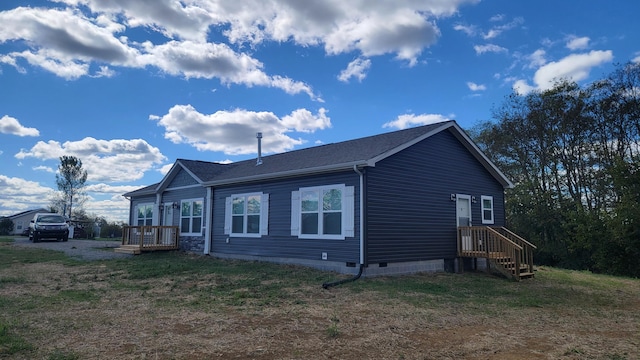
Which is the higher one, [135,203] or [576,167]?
[576,167]

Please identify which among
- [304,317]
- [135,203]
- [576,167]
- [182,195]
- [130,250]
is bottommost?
[304,317]

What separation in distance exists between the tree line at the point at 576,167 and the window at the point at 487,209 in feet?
16.6

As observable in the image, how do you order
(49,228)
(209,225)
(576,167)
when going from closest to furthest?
(209,225), (576,167), (49,228)

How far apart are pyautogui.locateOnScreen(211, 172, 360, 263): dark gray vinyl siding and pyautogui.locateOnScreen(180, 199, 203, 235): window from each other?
121 cm

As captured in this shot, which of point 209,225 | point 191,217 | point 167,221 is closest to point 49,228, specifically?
point 167,221

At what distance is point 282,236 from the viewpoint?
1291 cm

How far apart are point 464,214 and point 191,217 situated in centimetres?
1051

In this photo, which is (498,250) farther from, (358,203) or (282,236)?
(282,236)

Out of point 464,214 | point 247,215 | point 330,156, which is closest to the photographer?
point 330,156

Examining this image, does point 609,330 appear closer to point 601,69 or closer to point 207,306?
point 207,306

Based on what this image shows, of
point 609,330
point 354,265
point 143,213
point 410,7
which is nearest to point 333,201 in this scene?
point 354,265

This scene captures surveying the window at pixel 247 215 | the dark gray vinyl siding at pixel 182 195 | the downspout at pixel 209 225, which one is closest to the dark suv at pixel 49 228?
the dark gray vinyl siding at pixel 182 195

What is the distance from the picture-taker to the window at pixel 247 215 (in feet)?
44.7

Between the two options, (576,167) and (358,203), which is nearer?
(358,203)
